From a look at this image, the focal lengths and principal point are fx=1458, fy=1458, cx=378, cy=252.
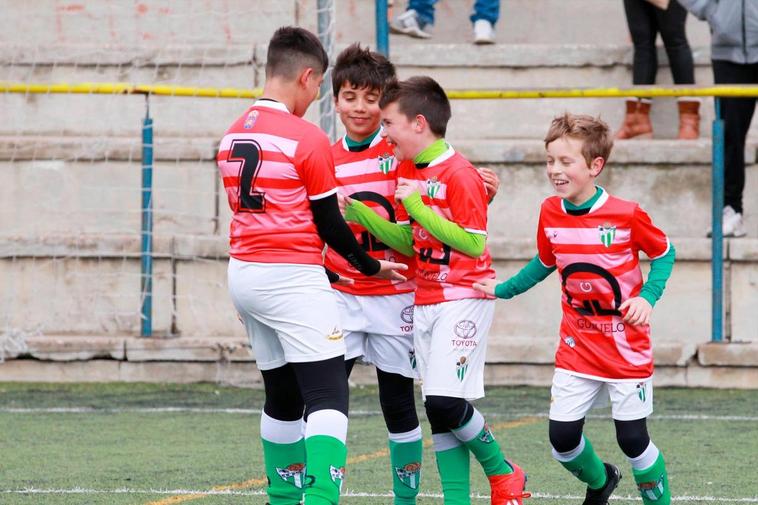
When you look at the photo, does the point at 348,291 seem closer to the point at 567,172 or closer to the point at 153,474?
the point at 567,172

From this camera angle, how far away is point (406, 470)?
5430 millimetres

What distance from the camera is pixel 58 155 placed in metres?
10.8

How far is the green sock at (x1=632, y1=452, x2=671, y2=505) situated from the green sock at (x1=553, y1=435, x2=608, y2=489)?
7.3 inches

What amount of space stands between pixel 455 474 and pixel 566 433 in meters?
0.44

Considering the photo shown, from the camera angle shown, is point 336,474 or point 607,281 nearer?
point 336,474

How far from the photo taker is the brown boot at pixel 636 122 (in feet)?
34.9

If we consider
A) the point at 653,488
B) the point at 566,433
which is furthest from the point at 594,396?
the point at 653,488

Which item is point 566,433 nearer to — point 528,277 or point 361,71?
point 528,277

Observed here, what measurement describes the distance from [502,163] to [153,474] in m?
4.60

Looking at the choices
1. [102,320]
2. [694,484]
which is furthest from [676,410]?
[102,320]

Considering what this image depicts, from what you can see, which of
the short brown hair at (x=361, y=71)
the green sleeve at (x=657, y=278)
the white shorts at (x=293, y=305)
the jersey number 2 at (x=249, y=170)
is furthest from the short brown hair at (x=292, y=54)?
the green sleeve at (x=657, y=278)

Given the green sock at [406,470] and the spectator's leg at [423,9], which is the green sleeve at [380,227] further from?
the spectator's leg at [423,9]

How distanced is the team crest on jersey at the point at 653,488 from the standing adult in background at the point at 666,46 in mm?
5630

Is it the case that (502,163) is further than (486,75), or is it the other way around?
(486,75)
